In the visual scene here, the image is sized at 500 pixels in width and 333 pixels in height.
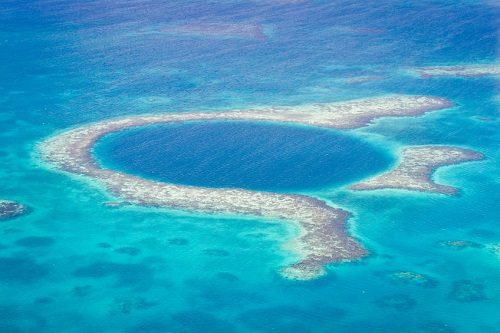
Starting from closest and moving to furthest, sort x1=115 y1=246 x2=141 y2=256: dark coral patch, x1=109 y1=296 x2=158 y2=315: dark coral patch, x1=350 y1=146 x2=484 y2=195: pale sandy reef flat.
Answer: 1. x1=109 y1=296 x2=158 y2=315: dark coral patch
2. x1=115 y1=246 x2=141 y2=256: dark coral patch
3. x1=350 y1=146 x2=484 y2=195: pale sandy reef flat

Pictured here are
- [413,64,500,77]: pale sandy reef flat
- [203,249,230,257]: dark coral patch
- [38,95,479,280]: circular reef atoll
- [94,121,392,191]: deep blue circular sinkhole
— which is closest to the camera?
[203,249,230,257]: dark coral patch

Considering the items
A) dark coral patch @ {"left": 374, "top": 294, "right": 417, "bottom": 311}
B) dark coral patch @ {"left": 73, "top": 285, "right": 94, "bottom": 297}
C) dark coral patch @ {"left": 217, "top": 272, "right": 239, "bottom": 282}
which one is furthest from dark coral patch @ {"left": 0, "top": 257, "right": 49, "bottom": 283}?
dark coral patch @ {"left": 374, "top": 294, "right": 417, "bottom": 311}

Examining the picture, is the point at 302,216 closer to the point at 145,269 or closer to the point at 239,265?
the point at 239,265

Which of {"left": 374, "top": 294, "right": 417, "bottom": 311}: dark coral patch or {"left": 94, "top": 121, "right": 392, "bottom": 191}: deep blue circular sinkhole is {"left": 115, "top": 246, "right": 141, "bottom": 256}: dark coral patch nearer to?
{"left": 94, "top": 121, "right": 392, "bottom": 191}: deep blue circular sinkhole

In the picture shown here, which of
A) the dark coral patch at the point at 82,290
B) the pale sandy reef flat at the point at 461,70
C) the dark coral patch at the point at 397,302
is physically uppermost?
the pale sandy reef flat at the point at 461,70

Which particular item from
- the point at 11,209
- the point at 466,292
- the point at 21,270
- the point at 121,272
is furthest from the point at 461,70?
the point at 21,270

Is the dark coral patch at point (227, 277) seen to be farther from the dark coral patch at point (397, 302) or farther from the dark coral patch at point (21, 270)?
the dark coral patch at point (21, 270)

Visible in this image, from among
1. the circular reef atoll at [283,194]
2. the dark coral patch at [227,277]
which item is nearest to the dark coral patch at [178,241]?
the circular reef atoll at [283,194]
